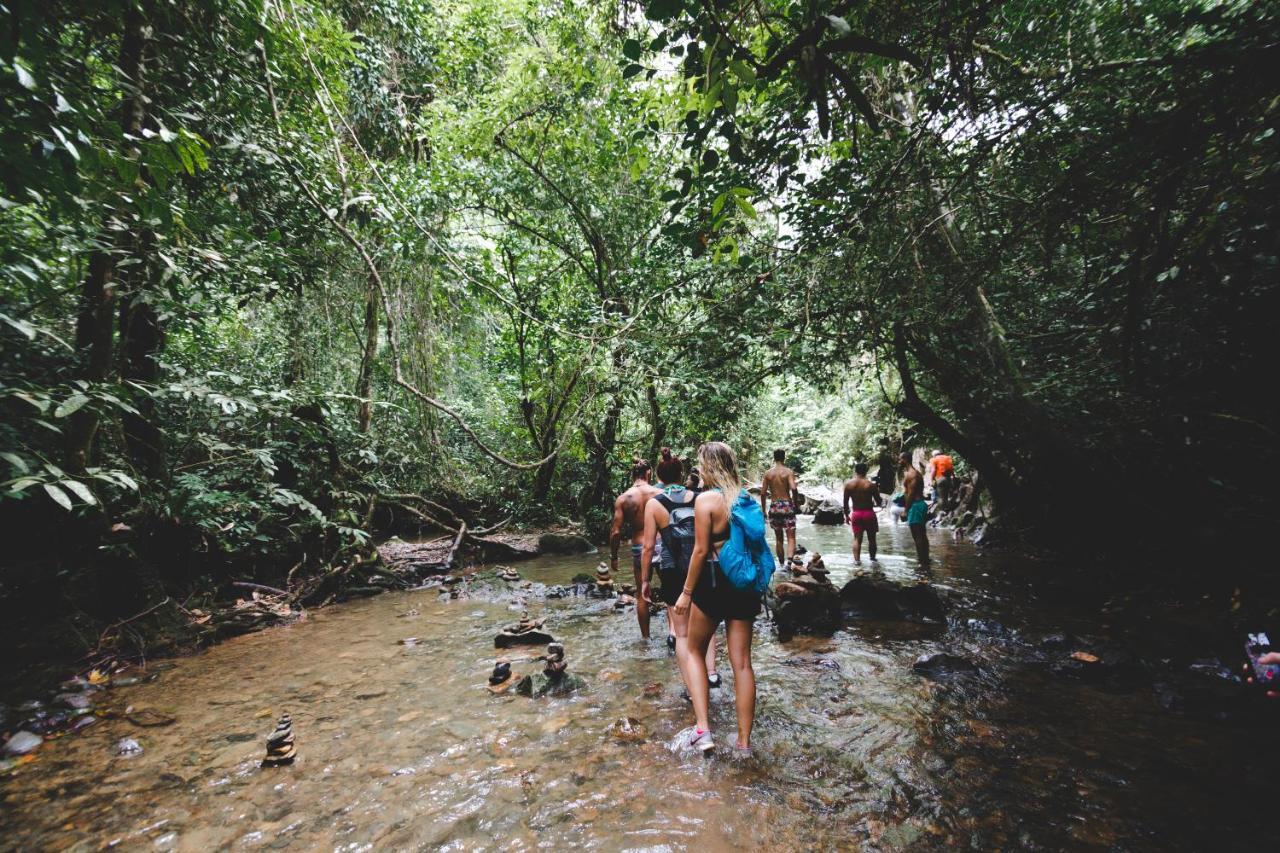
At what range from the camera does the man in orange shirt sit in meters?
13.5

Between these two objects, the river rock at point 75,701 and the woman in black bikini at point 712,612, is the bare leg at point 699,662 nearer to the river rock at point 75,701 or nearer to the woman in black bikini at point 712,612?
the woman in black bikini at point 712,612

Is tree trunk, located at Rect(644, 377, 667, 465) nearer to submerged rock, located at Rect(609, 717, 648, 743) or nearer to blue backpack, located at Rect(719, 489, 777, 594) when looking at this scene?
blue backpack, located at Rect(719, 489, 777, 594)

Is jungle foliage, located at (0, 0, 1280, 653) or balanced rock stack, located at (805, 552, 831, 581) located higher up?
jungle foliage, located at (0, 0, 1280, 653)

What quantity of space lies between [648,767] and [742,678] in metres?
0.84

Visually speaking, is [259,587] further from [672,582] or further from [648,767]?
[648,767]

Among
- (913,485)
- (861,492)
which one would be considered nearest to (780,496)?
(861,492)

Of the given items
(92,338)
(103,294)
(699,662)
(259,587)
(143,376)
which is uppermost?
(103,294)

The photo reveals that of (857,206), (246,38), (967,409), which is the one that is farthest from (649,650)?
(967,409)

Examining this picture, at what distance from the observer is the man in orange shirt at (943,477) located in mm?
13453

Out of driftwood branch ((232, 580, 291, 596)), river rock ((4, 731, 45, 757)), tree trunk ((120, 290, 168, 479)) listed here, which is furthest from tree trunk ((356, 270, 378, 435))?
river rock ((4, 731, 45, 757))

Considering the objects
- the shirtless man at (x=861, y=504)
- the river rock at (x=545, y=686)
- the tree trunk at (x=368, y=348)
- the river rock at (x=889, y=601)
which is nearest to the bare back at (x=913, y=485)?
the shirtless man at (x=861, y=504)

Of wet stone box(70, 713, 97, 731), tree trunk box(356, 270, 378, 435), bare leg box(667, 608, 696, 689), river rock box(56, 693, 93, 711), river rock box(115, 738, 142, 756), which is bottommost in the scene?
river rock box(115, 738, 142, 756)

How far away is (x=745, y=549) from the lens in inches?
146

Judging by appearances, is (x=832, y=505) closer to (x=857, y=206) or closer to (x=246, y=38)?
(x=857, y=206)
